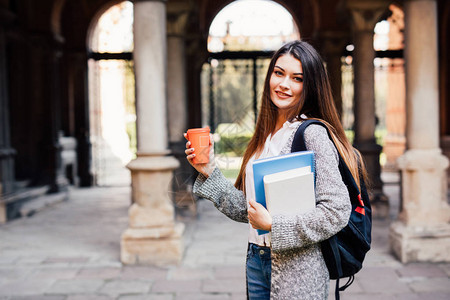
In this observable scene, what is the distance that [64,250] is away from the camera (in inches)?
209

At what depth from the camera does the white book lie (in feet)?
4.64

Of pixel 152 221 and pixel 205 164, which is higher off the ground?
pixel 205 164

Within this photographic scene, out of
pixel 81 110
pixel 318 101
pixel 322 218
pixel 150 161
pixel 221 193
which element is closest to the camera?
pixel 322 218

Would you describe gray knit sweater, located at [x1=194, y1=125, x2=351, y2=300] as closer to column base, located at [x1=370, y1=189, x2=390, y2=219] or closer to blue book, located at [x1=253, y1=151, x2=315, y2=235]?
blue book, located at [x1=253, y1=151, x2=315, y2=235]

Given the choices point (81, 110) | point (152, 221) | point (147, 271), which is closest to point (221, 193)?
point (147, 271)

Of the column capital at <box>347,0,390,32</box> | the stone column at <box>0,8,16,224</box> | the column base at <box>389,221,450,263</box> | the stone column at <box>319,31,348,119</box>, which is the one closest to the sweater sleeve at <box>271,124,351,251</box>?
the column base at <box>389,221,450,263</box>

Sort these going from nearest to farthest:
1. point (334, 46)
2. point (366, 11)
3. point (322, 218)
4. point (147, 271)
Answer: point (322, 218)
point (147, 271)
point (366, 11)
point (334, 46)

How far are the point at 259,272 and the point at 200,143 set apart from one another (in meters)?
0.51

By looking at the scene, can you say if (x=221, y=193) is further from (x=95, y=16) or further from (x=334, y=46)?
(x=95, y=16)

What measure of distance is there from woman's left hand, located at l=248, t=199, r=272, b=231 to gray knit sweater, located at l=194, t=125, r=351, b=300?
0.02 meters

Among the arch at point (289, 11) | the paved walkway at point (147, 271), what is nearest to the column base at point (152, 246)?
the paved walkway at point (147, 271)

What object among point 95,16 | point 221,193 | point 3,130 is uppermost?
point 95,16

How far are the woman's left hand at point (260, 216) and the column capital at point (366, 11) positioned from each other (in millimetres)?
6179

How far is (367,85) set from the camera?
7.38 metres
